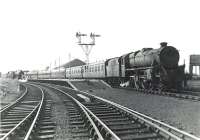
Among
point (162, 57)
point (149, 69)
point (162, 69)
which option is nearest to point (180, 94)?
point (162, 69)

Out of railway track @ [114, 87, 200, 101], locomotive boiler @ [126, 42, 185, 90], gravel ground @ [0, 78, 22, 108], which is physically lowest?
gravel ground @ [0, 78, 22, 108]

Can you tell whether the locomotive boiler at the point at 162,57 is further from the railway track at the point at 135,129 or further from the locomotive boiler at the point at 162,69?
the railway track at the point at 135,129

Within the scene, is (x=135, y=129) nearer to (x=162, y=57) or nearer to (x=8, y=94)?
(x=162, y=57)

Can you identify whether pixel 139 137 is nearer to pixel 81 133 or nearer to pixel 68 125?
pixel 81 133

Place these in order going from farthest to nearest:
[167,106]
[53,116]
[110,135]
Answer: [167,106] → [53,116] → [110,135]

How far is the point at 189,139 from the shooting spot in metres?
6.30

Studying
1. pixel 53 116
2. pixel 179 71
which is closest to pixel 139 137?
pixel 53 116

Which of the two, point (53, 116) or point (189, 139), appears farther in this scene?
point (53, 116)

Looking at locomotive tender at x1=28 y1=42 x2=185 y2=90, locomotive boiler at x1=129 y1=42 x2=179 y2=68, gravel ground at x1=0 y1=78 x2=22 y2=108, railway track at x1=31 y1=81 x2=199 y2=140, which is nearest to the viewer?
railway track at x1=31 y1=81 x2=199 y2=140

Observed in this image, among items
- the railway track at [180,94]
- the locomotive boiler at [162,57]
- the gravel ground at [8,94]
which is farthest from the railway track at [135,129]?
the locomotive boiler at [162,57]

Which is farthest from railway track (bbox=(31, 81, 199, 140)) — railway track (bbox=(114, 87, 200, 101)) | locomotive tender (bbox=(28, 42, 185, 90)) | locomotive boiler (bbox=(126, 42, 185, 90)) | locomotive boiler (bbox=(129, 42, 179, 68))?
locomotive boiler (bbox=(129, 42, 179, 68))

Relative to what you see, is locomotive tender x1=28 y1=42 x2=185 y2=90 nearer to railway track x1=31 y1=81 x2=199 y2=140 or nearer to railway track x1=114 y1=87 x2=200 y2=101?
railway track x1=114 y1=87 x2=200 y2=101

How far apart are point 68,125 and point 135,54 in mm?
14692

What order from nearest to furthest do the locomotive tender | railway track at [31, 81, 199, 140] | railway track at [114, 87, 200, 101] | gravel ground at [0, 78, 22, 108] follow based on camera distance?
1. railway track at [31, 81, 199, 140]
2. railway track at [114, 87, 200, 101]
3. gravel ground at [0, 78, 22, 108]
4. the locomotive tender
